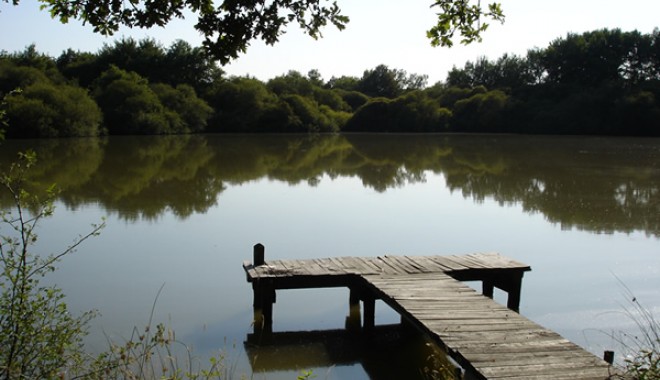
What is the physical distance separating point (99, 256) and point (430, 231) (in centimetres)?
503

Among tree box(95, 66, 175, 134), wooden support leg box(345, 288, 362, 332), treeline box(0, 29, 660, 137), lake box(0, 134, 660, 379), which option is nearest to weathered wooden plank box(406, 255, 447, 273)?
lake box(0, 134, 660, 379)

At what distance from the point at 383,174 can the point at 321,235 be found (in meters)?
10.1

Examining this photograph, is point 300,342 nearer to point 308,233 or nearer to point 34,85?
point 308,233

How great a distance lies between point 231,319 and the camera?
21.2 ft

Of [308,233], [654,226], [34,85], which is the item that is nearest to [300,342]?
[308,233]

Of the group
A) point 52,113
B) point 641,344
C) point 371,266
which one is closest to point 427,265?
point 371,266

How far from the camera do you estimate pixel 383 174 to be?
20.2 metres

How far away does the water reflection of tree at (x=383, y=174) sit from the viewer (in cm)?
1319

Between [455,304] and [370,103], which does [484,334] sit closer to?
[455,304]

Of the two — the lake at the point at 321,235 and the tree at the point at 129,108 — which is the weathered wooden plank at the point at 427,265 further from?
the tree at the point at 129,108

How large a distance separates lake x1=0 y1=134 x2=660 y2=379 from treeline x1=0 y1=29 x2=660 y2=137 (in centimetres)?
2270

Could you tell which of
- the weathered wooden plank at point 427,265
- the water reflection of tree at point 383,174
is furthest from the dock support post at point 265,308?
the water reflection of tree at point 383,174

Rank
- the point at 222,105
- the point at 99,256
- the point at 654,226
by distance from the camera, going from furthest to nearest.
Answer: the point at 222,105
the point at 654,226
the point at 99,256

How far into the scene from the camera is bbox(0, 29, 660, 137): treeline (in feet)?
143
